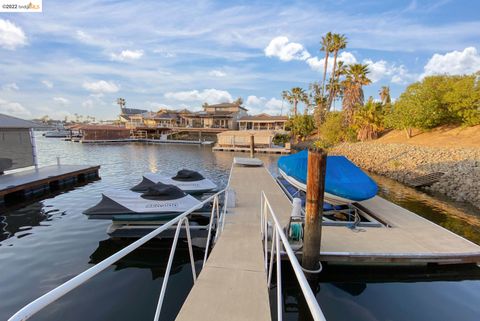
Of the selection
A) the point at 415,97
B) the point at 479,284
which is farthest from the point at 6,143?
the point at 415,97

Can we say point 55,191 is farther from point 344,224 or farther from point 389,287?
point 389,287

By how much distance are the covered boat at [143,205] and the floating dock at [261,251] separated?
191 cm

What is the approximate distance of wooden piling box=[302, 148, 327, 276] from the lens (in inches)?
210

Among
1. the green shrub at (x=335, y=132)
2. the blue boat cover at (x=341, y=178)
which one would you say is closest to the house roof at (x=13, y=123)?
the blue boat cover at (x=341, y=178)

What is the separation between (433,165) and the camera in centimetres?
1841

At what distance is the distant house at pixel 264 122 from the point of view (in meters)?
57.9

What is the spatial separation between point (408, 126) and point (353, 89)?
13.0 meters

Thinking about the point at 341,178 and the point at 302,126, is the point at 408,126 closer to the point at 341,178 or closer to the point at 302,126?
the point at 302,126

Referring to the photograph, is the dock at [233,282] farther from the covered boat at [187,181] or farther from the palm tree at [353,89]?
the palm tree at [353,89]

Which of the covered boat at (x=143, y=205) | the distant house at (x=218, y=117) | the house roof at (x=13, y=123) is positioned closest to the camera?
the covered boat at (x=143, y=205)

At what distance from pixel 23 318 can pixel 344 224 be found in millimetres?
8124

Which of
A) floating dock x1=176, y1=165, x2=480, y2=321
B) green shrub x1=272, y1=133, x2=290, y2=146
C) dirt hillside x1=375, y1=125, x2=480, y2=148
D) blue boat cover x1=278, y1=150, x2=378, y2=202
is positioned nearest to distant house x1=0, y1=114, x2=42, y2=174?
floating dock x1=176, y1=165, x2=480, y2=321

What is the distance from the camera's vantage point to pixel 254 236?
6.07m

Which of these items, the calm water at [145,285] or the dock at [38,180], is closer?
the calm water at [145,285]
